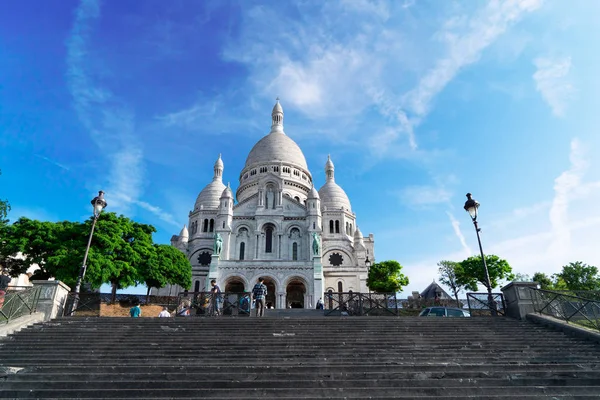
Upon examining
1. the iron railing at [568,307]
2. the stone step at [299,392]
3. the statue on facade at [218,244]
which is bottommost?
the stone step at [299,392]

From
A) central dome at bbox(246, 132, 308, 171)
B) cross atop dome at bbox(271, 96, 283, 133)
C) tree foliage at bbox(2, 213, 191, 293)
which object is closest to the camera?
tree foliage at bbox(2, 213, 191, 293)

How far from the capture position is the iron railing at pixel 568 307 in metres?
10.6

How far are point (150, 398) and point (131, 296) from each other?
29.0 m

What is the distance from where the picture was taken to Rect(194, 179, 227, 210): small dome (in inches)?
2082

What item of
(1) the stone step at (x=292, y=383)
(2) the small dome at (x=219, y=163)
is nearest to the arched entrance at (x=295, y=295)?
(2) the small dome at (x=219, y=163)

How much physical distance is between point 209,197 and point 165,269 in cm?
2117

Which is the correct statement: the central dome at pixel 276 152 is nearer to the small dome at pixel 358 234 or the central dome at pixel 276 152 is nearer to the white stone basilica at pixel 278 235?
the white stone basilica at pixel 278 235

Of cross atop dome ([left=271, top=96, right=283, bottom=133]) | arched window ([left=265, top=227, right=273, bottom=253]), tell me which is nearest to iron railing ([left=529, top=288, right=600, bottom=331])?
arched window ([left=265, top=227, right=273, bottom=253])

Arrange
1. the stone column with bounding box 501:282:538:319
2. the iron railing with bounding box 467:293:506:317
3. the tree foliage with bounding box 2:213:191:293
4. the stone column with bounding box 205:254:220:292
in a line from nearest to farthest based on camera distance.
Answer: the stone column with bounding box 501:282:538:319 < the iron railing with bounding box 467:293:506:317 < the tree foliage with bounding box 2:213:191:293 < the stone column with bounding box 205:254:220:292

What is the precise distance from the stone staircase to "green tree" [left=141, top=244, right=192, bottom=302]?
63.4ft

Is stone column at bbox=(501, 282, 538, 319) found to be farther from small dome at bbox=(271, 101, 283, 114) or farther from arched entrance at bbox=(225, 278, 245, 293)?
small dome at bbox=(271, 101, 283, 114)

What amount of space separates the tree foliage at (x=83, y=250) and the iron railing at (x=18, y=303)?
13.5 m

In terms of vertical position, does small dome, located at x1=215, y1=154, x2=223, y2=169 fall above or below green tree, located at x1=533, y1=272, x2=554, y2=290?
above

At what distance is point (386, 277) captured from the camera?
42.7m
